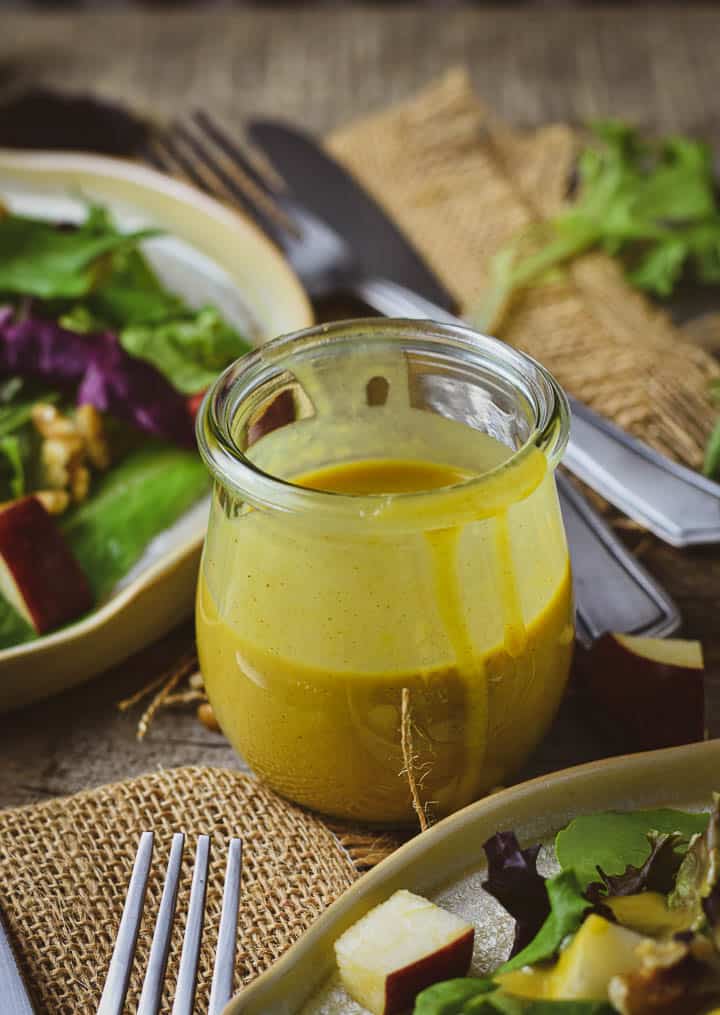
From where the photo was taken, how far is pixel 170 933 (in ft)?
3.03

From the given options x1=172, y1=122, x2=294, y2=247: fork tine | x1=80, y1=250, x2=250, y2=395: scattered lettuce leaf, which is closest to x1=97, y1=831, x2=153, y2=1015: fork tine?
x1=80, y1=250, x2=250, y2=395: scattered lettuce leaf

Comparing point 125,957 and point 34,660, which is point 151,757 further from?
point 125,957

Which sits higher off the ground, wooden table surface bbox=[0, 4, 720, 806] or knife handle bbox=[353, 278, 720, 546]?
wooden table surface bbox=[0, 4, 720, 806]

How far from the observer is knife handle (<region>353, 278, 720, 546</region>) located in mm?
1272

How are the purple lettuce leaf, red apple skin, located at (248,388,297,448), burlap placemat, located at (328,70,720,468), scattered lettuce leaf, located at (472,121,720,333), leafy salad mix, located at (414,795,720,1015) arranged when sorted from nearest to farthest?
leafy salad mix, located at (414,795,720,1015)
red apple skin, located at (248,388,297,448)
the purple lettuce leaf
burlap placemat, located at (328,70,720,468)
scattered lettuce leaf, located at (472,121,720,333)

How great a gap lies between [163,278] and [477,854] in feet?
3.96

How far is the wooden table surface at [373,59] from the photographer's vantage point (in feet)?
8.71

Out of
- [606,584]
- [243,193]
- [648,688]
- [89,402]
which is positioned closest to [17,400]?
[89,402]

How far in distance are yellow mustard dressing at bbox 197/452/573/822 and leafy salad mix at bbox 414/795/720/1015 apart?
127 mm

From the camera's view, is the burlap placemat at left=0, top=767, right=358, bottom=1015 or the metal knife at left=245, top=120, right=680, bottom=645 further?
the metal knife at left=245, top=120, right=680, bottom=645

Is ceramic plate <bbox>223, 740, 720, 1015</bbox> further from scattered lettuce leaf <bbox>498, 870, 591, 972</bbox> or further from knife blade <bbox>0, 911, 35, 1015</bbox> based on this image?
knife blade <bbox>0, 911, 35, 1015</bbox>

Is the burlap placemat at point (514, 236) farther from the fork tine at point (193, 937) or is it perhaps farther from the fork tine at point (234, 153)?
the fork tine at point (193, 937)

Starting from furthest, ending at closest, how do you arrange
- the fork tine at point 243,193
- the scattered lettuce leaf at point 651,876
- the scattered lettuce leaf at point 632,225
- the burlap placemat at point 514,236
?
the fork tine at point 243,193 → the scattered lettuce leaf at point 632,225 → the burlap placemat at point 514,236 → the scattered lettuce leaf at point 651,876

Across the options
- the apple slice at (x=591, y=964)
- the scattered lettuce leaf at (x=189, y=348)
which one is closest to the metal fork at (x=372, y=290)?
the scattered lettuce leaf at (x=189, y=348)
